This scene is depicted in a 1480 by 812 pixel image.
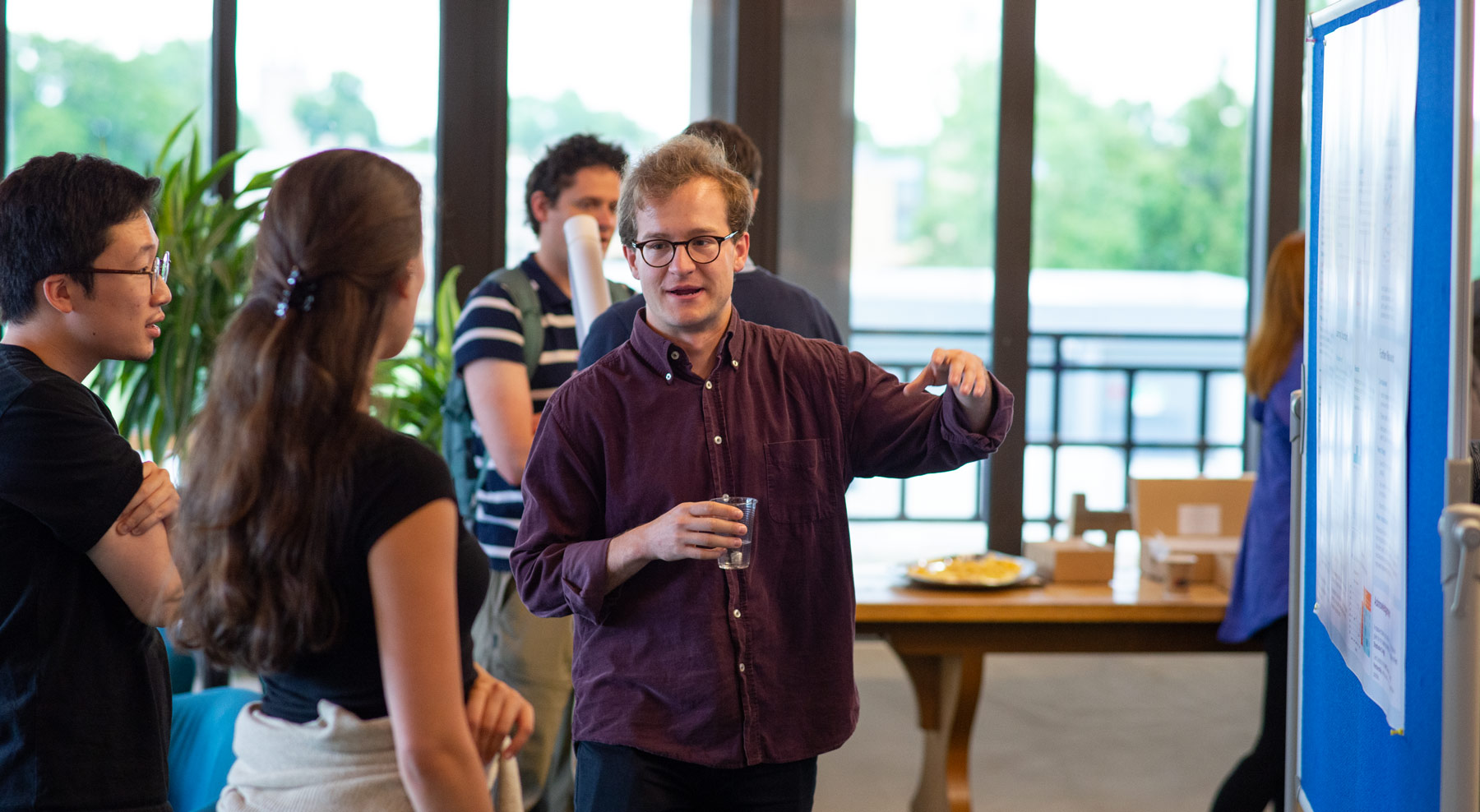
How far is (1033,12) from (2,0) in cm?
353

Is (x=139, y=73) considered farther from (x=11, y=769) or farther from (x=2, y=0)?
(x=11, y=769)

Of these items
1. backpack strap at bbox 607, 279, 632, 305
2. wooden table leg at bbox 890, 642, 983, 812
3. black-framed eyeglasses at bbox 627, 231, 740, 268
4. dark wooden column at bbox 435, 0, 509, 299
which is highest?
dark wooden column at bbox 435, 0, 509, 299

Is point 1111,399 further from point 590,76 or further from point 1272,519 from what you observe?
point 1272,519

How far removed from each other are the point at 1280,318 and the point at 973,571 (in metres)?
0.97

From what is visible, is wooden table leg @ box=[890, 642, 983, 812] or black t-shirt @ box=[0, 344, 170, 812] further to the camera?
wooden table leg @ box=[890, 642, 983, 812]

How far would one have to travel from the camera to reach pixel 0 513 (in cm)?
135

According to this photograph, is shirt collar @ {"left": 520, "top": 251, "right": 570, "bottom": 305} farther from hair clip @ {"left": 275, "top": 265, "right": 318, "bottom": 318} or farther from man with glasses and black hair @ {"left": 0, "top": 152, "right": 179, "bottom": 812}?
hair clip @ {"left": 275, "top": 265, "right": 318, "bottom": 318}

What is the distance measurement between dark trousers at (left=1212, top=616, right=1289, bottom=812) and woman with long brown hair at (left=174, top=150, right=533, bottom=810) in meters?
2.11

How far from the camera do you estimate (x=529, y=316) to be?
8.58 feet

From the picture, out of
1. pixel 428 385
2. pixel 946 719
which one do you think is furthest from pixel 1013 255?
pixel 428 385

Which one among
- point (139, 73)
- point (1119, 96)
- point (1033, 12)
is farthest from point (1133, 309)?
point (139, 73)

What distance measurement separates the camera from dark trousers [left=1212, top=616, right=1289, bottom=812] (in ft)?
9.08

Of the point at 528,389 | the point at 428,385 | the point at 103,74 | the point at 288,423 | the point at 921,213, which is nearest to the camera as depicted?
the point at 288,423

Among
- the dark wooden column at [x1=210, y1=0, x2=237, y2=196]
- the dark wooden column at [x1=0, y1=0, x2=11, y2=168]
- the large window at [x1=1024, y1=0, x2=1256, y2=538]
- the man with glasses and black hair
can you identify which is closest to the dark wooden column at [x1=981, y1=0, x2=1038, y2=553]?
the large window at [x1=1024, y1=0, x2=1256, y2=538]
